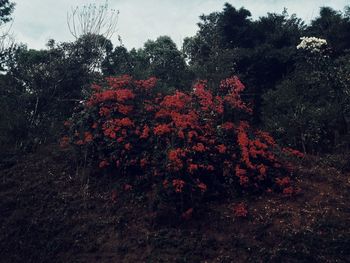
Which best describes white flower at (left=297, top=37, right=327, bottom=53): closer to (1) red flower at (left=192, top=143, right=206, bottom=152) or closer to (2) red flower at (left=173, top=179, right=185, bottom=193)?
(1) red flower at (left=192, top=143, right=206, bottom=152)

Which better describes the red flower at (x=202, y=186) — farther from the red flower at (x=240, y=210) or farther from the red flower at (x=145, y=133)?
the red flower at (x=145, y=133)

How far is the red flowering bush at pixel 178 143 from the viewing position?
35.4 feet

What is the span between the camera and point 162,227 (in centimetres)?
998

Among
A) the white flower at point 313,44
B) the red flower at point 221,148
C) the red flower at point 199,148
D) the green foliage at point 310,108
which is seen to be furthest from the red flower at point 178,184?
the white flower at point 313,44

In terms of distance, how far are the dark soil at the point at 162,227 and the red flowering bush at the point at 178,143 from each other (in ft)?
2.16

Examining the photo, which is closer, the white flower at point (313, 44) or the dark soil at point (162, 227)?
the dark soil at point (162, 227)

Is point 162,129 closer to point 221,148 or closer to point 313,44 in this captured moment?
point 221,148

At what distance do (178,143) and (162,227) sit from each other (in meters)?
2.68

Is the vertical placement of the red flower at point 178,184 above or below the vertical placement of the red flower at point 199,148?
below

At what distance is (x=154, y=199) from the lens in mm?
10477

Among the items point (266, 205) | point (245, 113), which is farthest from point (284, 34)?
point (266, 205)

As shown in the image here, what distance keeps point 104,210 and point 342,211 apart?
680 centimetres

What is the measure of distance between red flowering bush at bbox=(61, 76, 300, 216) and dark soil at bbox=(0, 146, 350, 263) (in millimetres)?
657

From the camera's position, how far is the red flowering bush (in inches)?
424
